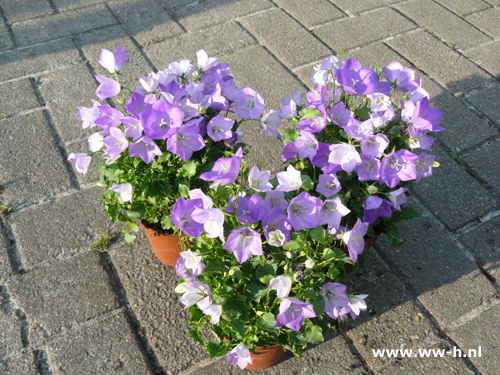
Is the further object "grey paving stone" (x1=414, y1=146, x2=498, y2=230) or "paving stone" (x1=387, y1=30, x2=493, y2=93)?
"paving stone" (x1=387, y1=30, x2=493, y2=93)

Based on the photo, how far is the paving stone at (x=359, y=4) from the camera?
12.0 ft

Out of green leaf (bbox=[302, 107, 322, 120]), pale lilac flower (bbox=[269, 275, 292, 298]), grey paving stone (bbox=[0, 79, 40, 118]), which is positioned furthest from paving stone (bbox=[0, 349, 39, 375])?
grey paving stone (bbox=[0, 79, 40, 118])

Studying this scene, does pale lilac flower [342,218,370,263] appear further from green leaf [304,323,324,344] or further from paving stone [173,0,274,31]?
paving stone [173,0,274,31]

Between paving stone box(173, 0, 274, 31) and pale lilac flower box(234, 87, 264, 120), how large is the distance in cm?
203

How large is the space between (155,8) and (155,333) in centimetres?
276

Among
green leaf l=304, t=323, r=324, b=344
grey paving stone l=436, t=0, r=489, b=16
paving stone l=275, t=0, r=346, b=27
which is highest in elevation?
green leaf l=304, t=323, r=324, b=344

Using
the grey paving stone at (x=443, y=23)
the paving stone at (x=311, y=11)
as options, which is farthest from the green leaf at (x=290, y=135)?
the grey paving stone at (x=443, y=23)

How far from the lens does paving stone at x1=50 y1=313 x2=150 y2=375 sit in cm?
175

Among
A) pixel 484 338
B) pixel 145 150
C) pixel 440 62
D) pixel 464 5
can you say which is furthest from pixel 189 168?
pixel 464 5

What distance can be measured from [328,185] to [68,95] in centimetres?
212

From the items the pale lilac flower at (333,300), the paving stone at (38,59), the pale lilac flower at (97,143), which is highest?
the pale lilac flower at (97,143)

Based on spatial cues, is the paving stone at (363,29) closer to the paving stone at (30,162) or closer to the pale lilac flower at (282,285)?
the paving stone at (30,162)

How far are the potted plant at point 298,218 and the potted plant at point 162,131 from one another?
160 mm

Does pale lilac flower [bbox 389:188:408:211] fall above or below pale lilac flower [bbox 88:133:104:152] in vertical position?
below
